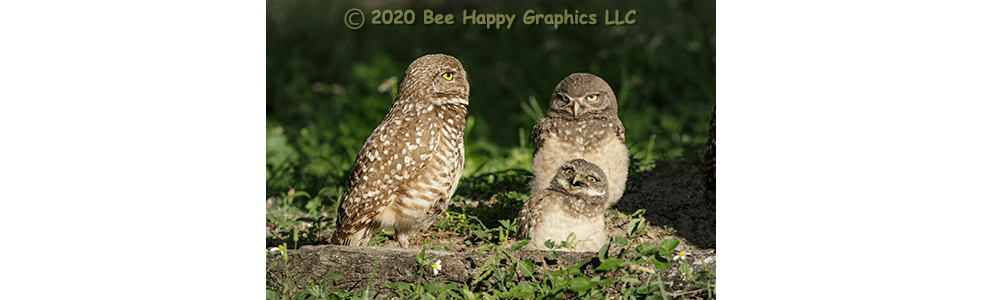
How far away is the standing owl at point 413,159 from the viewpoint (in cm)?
418

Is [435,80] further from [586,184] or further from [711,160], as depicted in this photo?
[711,160]

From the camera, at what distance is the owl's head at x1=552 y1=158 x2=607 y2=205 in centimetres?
411

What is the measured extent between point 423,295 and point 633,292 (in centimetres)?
105

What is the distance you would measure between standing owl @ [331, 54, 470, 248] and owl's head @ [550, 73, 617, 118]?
2.88 feet

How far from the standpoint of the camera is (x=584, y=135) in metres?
4.84

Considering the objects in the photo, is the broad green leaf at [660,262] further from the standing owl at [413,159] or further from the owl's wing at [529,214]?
the standing owl at [413,159]

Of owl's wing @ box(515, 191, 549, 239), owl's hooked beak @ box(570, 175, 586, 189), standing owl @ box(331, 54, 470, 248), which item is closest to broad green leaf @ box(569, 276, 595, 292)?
owl's wing @ box(515, 191, 549, 239)

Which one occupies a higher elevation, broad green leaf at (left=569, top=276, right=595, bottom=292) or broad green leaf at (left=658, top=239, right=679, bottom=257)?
broad green leaf at (left=658, top=239, right=679, bottom=257)

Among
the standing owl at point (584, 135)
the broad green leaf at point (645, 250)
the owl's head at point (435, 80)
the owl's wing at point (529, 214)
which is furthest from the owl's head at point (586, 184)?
the owl's head at point (435, 80)

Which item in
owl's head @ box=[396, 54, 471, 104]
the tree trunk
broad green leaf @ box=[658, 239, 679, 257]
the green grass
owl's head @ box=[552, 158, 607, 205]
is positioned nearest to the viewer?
broad green leaf @ box=[658, 239, 679, 257]

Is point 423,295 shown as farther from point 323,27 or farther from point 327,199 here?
point 323,27

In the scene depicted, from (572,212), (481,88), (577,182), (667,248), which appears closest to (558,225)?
(572,212)

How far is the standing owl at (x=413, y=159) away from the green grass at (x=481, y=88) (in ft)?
1.73

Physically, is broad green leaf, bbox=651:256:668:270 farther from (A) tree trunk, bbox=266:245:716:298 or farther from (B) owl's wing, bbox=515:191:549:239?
(B) owl's wing, bbox=515:191:549:239
